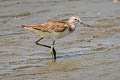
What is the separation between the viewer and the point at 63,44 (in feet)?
35.7

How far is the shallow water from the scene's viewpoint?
832 cm

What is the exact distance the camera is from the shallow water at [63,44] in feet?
27.3

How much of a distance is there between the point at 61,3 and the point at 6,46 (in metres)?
5.33

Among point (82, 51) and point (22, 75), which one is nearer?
point (22, 75)

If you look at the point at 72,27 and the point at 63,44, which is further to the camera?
the point at 63,44

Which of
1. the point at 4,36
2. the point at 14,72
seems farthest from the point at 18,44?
the point at 14,72

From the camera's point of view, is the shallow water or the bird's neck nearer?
the shallow water

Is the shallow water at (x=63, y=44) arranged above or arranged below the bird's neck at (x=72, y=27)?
below

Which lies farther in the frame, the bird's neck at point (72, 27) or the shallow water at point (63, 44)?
the bird's neck at point (72, 27)

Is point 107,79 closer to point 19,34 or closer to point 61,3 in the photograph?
point 19,34

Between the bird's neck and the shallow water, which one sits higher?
the bird's neck

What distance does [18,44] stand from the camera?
1098 centimetres

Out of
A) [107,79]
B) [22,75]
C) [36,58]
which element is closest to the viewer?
[107,79]

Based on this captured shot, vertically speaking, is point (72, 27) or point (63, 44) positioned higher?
point (72, 27)
